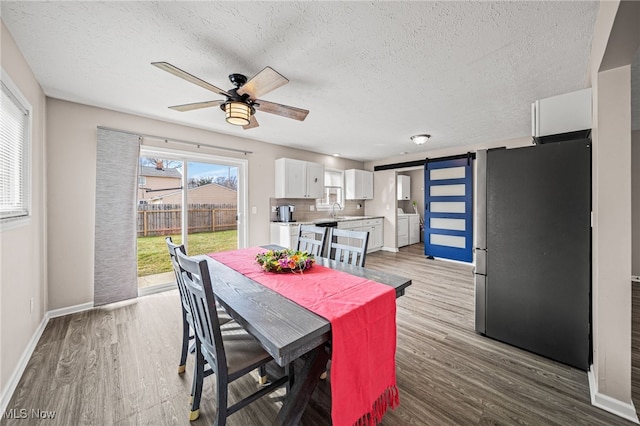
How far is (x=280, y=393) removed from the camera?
5.57 feet

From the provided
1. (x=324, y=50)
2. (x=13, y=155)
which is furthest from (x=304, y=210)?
(x=13, y=155)

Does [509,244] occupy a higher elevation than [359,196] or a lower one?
lower

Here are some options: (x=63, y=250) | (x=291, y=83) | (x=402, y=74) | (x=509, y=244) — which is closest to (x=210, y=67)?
(x=291, y=83)

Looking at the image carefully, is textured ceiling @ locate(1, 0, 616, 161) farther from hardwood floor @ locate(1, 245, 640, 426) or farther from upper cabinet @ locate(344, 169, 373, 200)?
upper cabinet @ locate(344, 169, 373, 200)

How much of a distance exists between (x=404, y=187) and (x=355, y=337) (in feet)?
21.6

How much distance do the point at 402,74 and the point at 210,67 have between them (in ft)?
5.60

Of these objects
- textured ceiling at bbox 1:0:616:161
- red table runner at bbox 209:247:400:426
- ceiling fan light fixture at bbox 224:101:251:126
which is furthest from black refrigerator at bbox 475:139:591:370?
ceiling fan light fixture at bbox 224:101:251:126

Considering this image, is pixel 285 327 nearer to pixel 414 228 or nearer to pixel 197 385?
pixel 197 385

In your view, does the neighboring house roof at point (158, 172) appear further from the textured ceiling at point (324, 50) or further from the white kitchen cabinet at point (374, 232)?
the white kitchen cabinet at point (374, 232)

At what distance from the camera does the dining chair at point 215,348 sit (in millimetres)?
1135

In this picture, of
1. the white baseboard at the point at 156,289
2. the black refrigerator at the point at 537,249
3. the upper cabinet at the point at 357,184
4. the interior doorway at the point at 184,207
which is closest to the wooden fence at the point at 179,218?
the interior doorway at the point at 184,207

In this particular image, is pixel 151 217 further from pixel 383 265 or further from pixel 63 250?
pixel 383 265

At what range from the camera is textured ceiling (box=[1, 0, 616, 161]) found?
150 centimetres

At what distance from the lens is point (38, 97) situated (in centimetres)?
239
